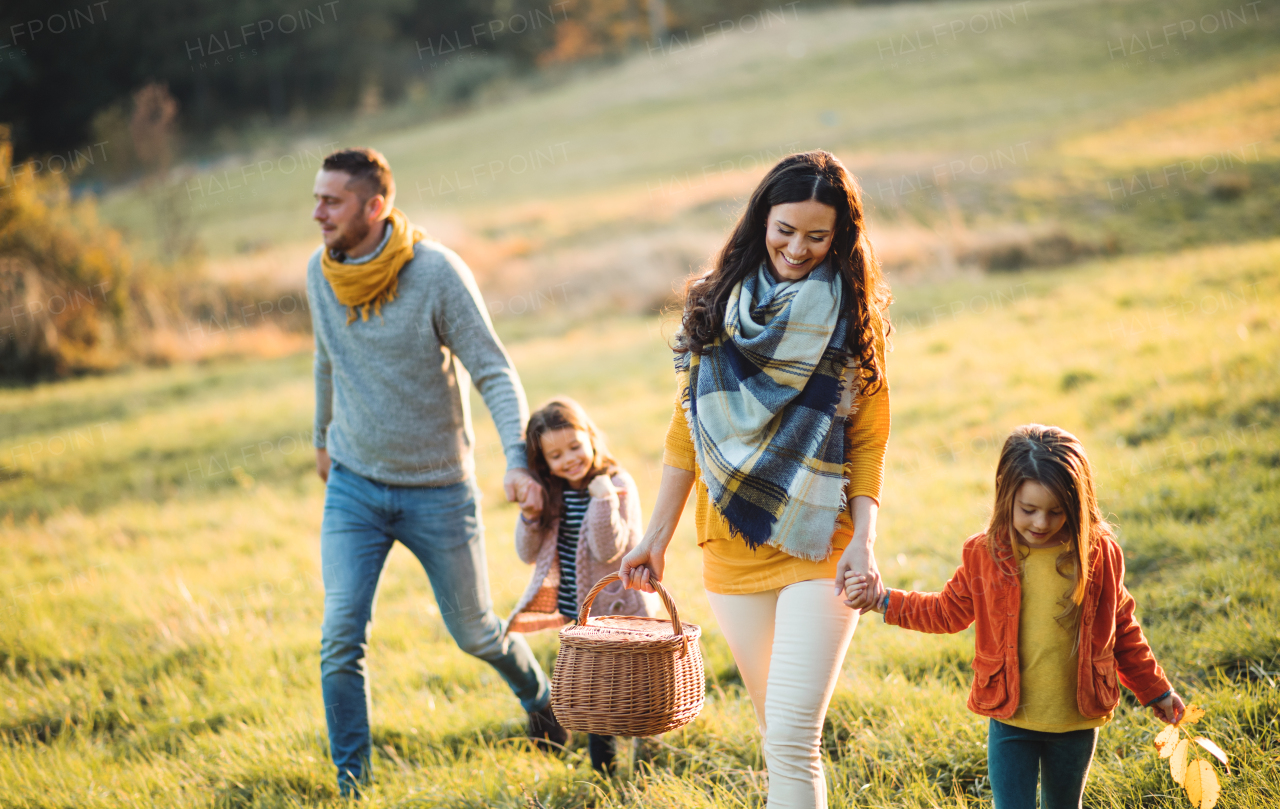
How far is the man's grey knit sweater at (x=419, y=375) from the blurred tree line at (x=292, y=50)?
4622 centimetres

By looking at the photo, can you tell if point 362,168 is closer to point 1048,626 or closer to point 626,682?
point 626,682

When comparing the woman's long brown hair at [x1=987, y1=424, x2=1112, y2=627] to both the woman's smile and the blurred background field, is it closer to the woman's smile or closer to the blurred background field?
the woman's smile

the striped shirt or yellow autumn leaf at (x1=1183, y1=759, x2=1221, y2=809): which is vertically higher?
the striped shirt

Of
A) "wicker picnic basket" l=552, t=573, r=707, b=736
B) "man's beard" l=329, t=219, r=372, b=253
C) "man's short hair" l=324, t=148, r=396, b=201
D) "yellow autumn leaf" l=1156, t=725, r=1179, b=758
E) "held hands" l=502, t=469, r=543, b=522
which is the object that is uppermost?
"man's short hair" l=324, t=148, r=396, b=201

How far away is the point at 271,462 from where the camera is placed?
29.6ft

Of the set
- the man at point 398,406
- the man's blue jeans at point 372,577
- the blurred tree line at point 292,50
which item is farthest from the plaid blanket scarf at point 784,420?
the blurred tree line at point 292,50

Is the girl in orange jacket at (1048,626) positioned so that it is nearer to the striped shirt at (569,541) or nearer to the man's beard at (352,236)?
the striped shirt at (569,541)

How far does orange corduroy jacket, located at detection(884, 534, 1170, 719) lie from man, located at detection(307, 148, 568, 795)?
67.8 inches

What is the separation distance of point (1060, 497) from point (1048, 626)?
0.36 meters

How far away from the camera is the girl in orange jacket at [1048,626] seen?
237cm

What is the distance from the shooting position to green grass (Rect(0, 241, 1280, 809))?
341 centimetres

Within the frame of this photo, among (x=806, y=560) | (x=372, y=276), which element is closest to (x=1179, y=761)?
(x=806, y=560)

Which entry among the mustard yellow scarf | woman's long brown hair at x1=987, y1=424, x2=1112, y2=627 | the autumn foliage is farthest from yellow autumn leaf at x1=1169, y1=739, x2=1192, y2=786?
the mustard yellow scarf

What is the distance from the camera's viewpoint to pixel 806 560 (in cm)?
263
